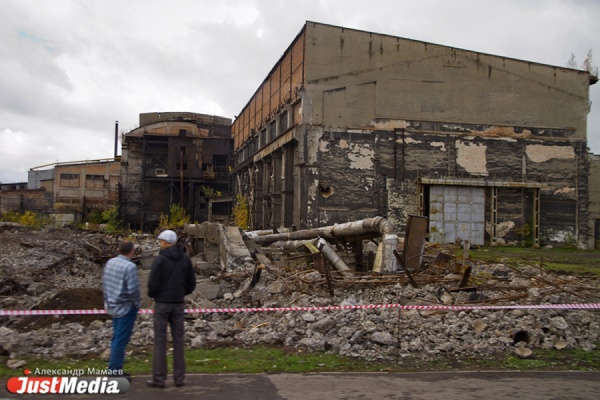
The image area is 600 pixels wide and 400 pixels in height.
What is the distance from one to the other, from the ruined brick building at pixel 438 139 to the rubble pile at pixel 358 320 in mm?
13365

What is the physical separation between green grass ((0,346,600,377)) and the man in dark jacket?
2.52ft

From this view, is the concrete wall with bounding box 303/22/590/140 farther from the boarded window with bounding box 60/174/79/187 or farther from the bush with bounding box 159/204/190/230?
the boarded window with bounding box 60/174/79/187

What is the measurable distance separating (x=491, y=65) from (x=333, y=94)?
828 centimetres

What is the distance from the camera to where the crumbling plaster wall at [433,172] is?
2555cm

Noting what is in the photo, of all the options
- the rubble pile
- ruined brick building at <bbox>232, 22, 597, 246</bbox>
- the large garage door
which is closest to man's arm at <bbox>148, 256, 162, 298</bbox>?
the rubble pile

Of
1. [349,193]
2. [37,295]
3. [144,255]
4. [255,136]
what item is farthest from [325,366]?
[255,136]

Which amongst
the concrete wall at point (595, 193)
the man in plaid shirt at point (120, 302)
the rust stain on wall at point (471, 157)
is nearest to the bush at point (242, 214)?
the rust stain on wall at point (471, 157)

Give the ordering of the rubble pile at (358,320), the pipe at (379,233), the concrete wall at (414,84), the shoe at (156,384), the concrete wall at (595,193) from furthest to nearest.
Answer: the concrete wall at (595,193) → the concrete wall at (414,84) → the pipe at (379,233) → the rubble pile at (358,320) → the shoe at (156,384)

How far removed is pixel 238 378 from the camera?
19.5 ft

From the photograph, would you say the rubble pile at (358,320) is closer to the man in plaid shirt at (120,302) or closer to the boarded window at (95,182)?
the man in plaid shirt at (120,302)

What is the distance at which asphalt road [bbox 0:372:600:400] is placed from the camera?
17.4 ft

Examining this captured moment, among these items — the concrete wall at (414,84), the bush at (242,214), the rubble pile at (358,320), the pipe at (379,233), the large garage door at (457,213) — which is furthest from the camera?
the bush at (242,214)

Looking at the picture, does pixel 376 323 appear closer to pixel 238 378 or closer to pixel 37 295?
pixel 238 378

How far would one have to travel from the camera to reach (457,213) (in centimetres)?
2570
